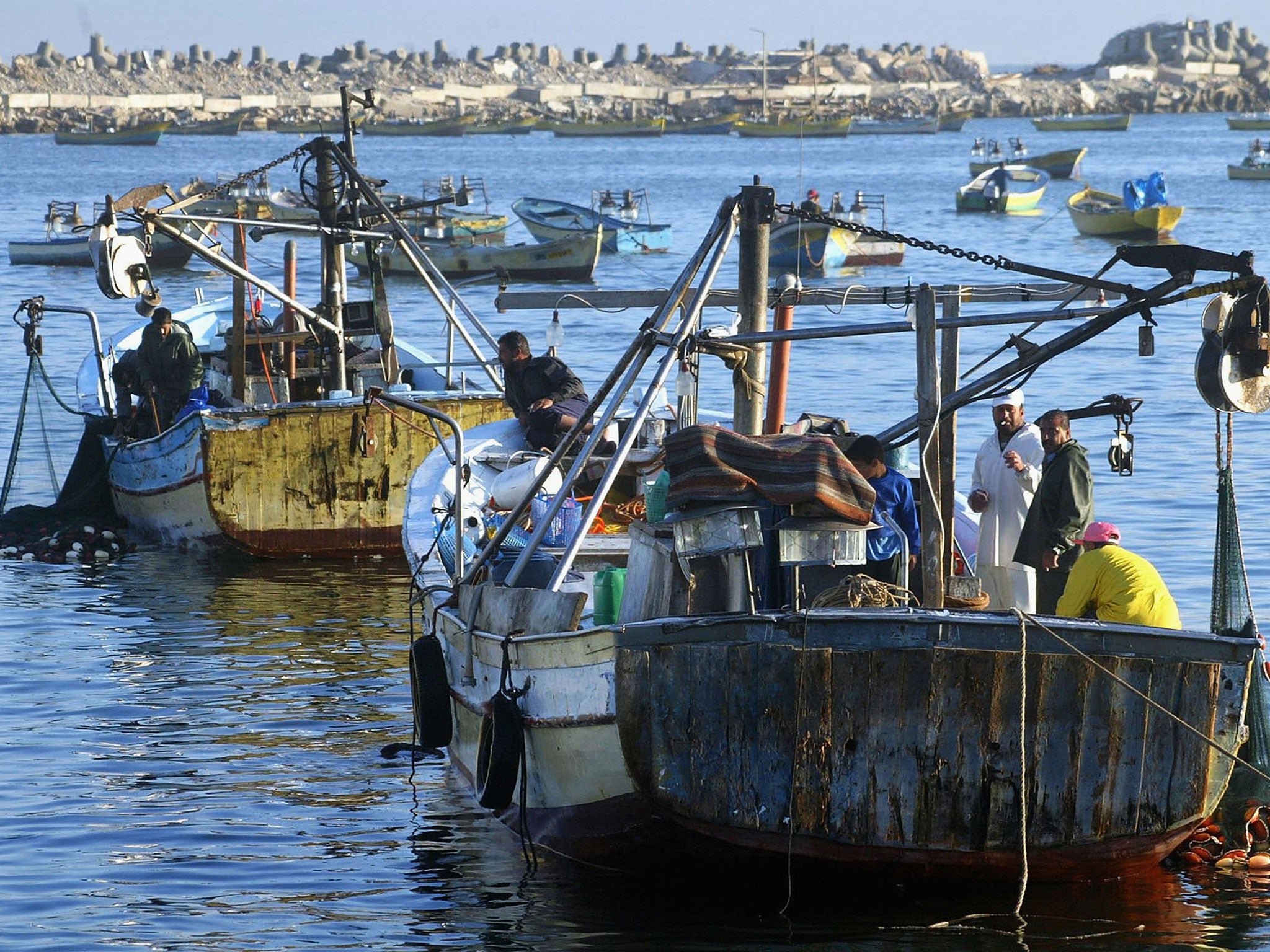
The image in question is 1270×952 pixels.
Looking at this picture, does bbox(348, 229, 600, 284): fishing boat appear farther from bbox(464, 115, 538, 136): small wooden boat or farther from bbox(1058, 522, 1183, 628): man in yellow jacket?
bbox(464, 115, 538, 136): small wooden boat

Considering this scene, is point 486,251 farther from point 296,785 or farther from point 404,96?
point 404,96

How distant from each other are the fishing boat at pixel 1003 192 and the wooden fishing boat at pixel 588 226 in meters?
17.4

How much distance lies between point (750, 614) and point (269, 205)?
147 feet

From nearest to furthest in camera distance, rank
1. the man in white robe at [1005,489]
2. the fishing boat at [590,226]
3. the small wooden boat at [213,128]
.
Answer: the man in white robe at [1005,489] < the fishing boat at [590,226] < the small wooden boat at [213,128]

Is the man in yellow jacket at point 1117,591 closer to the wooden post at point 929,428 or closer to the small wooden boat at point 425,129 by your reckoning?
the wooden post at point 929,428

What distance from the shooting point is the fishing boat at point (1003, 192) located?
62.5 meters

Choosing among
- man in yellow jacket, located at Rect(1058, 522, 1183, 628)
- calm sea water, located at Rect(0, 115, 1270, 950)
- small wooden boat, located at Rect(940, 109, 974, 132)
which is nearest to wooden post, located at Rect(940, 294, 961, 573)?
man in yellow jacket, located at Rect(1058, 522, 1183, 628)

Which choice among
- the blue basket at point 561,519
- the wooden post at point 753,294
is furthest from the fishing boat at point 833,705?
the blue basket at point 561,519

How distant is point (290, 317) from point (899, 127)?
466ft

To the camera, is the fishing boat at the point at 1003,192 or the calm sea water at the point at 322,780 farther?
the fishing boat at the point at 1003,192

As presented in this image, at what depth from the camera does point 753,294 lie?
950cm

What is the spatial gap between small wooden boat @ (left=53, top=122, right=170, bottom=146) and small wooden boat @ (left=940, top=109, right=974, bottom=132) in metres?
65.6

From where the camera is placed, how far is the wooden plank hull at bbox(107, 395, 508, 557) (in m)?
15.8

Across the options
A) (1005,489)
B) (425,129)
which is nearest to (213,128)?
(425,129)
